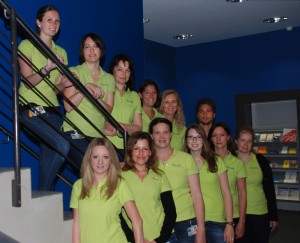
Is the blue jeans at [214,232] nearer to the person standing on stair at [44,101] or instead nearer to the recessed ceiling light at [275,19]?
the person standing on stair at [44,101]

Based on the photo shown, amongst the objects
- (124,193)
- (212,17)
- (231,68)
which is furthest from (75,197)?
(231,68)

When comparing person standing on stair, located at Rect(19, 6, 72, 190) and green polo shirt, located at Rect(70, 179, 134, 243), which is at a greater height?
person standing on stair, located at Rect(19, 6, 72, 190)

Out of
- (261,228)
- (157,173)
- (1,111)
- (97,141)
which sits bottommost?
(261,228)

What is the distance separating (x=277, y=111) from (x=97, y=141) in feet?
22.2

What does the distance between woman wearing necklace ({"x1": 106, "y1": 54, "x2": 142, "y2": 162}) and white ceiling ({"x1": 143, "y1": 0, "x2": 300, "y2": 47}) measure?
2.76m

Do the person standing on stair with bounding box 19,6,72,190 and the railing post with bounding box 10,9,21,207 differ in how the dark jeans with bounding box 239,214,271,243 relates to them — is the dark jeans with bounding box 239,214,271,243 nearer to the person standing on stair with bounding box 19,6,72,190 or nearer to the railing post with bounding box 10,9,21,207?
the person standing on stair with bounding box 19,6,72,190

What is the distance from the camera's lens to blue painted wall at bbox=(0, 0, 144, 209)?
3256 millimetres

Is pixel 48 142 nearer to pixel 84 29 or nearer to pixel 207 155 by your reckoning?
pixel 207 155

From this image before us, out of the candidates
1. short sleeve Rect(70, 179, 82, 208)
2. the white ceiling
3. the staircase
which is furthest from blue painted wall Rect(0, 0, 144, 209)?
the white ceiling

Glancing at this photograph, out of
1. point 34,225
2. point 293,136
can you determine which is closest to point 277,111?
point 293,136

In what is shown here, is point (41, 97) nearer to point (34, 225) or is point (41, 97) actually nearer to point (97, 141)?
point (97, 141)

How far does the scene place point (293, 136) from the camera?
8.05m

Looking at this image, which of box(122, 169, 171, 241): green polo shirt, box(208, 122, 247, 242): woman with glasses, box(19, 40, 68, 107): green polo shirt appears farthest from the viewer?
box(208, 122, 247, 242): woman with glasses

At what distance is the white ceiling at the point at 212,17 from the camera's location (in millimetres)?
6033
